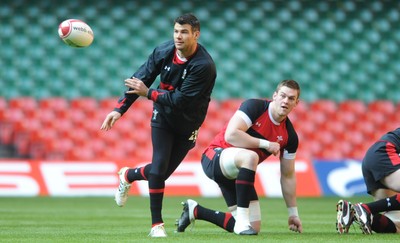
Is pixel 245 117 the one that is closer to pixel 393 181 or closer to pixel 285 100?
pixel 285 100

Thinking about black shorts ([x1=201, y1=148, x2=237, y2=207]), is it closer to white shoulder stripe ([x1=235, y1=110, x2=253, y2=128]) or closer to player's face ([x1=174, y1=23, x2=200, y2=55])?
white shoulder stripe ([x1=235, y1=110, x2=253, y2=128])

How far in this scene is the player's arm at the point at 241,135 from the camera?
22.3 ft

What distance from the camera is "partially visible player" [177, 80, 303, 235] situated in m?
6.71

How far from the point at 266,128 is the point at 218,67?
→ 10631mm

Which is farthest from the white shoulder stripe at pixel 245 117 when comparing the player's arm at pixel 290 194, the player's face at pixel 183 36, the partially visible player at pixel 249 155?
the player's face at pixel 183 36

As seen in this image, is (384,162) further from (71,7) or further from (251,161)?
(71,7)

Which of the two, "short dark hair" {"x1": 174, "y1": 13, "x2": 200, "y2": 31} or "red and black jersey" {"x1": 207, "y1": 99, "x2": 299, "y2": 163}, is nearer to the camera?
"short dark hair" {"x1": 174, "y1": 13, "x2": 200, "y2": 31}

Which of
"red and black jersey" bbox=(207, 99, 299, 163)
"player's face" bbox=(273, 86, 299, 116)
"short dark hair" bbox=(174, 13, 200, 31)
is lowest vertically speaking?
"red and black jersey" bbox=(207, 99, 299, 163)

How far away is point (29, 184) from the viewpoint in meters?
13.9

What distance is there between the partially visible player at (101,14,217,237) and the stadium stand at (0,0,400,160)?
905 cm

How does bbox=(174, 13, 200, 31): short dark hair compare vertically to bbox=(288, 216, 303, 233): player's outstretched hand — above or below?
above

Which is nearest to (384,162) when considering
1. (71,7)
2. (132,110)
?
(132,110)

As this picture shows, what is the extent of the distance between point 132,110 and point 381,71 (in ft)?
18.6

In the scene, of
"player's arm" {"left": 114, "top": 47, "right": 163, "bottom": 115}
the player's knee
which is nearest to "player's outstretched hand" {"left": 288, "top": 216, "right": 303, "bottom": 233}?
the player's knee
